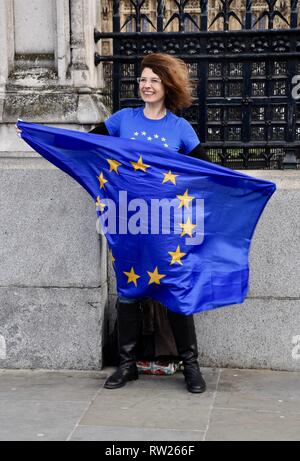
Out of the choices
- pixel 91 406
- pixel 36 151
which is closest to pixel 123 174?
pixel 36 151

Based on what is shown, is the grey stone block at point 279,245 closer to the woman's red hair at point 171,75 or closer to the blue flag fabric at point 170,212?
the blue flag fabric at point 170,212

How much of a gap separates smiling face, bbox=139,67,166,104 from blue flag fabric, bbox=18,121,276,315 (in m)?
0.31

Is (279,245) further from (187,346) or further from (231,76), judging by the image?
(231,76)

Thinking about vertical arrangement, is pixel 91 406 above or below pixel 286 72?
below

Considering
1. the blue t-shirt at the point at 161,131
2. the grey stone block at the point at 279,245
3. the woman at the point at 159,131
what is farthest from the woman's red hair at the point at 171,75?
the grey stone block at the point at 279,245

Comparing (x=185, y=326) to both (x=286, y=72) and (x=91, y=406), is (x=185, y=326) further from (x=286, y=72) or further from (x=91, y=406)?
(x=286, y=72)

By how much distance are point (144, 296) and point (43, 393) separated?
922 millimetres

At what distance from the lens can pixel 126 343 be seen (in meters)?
5.56

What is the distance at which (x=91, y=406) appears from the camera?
5.12 metres

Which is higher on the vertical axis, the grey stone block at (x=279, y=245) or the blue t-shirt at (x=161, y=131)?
the blue t-shirt at (x=161, y=131)

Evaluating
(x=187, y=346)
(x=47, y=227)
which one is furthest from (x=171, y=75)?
(x=187, y=346)

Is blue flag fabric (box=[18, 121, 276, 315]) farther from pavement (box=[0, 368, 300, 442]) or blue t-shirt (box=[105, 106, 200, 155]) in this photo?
pavement (box=[0, 368, 300, 442])

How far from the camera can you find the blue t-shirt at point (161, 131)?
5.29m

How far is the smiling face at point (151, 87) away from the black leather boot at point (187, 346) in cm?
140
